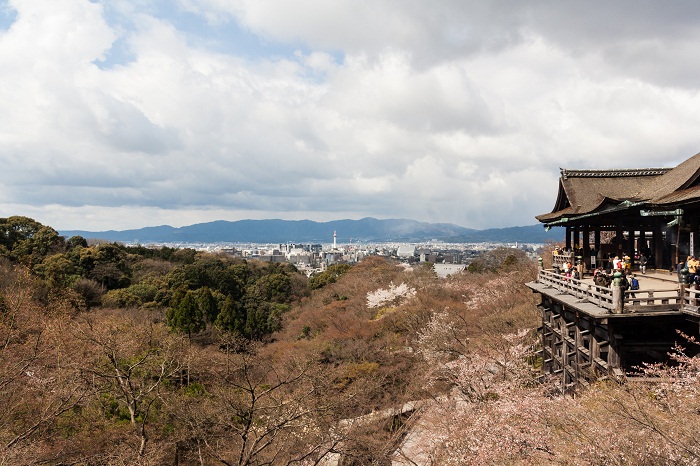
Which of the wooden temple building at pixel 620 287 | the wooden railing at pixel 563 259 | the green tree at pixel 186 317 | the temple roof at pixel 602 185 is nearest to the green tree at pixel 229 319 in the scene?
the green tree at pixel 186 317

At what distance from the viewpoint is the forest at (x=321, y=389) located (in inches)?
366

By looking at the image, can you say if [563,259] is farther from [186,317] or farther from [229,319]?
[229,319]

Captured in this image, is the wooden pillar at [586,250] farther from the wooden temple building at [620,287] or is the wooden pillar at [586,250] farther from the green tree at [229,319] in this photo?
the green tree at [229,319]

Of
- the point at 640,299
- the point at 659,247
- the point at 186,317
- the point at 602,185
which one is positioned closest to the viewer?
the point at 640,299

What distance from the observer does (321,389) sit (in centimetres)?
1784

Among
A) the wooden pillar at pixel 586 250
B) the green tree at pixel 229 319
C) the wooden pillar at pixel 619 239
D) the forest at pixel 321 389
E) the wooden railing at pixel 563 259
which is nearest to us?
the forest at pixel 321 389

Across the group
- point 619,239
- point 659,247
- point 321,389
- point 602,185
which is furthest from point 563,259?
point 321,389

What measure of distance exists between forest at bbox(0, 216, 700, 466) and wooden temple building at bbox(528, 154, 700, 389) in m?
0.93

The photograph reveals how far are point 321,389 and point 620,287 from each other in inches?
451

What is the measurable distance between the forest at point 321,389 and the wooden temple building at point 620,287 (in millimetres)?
928

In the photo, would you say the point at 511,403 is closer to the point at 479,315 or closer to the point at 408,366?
the point at 408,366

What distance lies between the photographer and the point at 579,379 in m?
13.4

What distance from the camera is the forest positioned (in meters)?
9.30

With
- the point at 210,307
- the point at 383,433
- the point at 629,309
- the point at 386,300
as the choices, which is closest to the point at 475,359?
the point at 383,433
